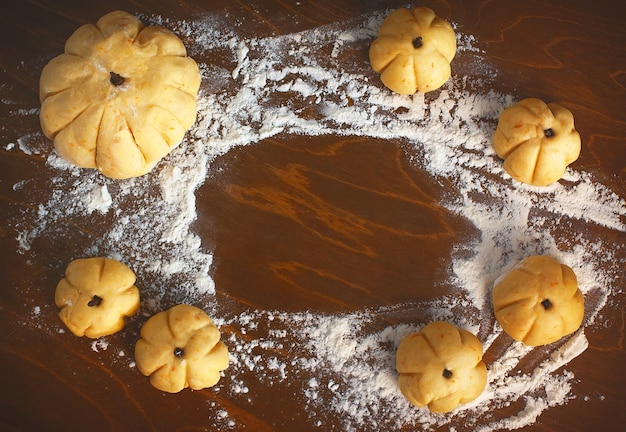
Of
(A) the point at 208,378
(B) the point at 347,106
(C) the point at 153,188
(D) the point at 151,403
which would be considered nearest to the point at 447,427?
(A) the point at 208,378

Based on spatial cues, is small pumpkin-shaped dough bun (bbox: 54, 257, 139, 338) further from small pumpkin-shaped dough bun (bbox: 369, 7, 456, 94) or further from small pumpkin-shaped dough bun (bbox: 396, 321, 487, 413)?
small pumpkin-shaped dough bun (bbox: 369, 7, 456, 94)

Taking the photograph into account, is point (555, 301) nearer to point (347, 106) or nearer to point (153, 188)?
point (347, 106)

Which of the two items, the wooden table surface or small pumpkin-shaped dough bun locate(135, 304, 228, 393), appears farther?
the wooden table surface

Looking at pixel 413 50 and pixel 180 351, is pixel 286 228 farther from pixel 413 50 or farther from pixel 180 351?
pixel 413 50

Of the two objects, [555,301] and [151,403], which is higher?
[555,301]

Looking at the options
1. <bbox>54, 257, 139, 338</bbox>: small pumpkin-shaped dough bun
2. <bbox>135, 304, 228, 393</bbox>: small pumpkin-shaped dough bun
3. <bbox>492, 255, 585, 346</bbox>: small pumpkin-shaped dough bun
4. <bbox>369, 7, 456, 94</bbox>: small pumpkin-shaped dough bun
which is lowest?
<bbox>135, 304, 228, 393</bbox>: small pumpkin-shaped dough bun

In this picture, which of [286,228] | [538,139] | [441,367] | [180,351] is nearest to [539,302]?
[441,367]

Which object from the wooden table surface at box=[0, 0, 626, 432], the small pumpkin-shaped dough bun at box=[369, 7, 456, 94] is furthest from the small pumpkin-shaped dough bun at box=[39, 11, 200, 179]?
the small pumpkin-shaped dough bun at box=[369, 7, 456, 94]
